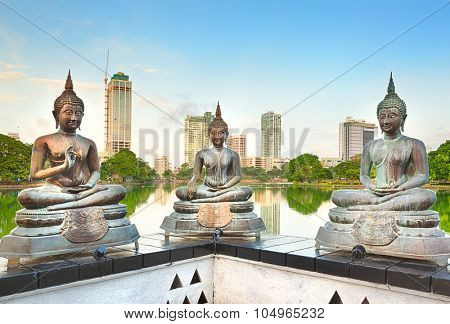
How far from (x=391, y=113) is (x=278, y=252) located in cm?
211

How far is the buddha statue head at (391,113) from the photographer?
15.3 ft

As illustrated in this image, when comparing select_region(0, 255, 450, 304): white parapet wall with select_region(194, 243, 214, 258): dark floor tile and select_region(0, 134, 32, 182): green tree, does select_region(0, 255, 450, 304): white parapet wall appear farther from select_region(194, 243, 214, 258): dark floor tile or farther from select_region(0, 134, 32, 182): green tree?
select_region(0, 134, 32, 182): green tree

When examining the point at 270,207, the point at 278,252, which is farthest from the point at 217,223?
the point at 270,207

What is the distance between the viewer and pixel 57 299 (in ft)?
12.3

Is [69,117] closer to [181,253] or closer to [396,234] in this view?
[181,253]

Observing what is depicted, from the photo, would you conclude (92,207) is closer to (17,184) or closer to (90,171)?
(90,171)

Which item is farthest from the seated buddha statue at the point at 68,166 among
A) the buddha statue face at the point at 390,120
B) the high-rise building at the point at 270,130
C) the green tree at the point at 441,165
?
the green tree at the point at 441,165

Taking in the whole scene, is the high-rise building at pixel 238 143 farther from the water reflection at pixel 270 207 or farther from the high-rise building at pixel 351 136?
the high-rise building at pixel 351 136

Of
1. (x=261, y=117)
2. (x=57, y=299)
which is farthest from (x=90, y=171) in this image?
(x=261, y=117)

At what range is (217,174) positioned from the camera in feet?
19.7

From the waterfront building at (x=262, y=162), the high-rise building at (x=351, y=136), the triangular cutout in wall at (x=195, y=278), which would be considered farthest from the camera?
the waterfront building at (x=262, y=162)

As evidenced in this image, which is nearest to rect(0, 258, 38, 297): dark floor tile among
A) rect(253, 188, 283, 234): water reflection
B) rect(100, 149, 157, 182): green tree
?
rect(253, 188, 283, 234): water reflection

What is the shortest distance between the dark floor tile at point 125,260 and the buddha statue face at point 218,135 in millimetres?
2209

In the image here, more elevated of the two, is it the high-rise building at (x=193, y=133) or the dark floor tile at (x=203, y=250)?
the high-rise building at (x=193, y=133)
